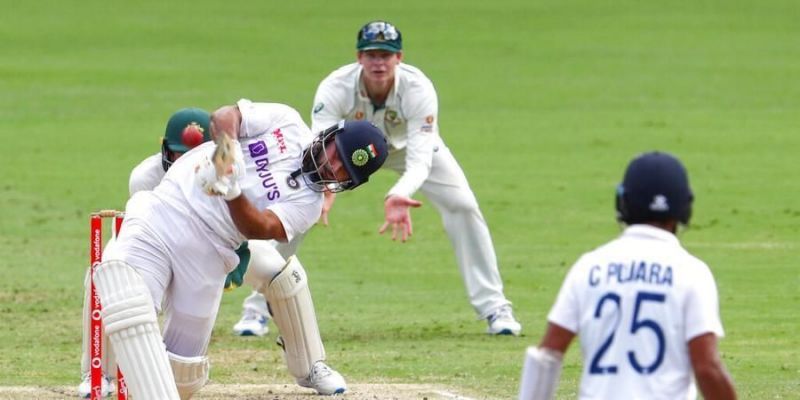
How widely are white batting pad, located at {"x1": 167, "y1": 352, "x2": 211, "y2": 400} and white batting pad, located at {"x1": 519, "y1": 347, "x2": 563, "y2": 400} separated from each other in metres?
2.84

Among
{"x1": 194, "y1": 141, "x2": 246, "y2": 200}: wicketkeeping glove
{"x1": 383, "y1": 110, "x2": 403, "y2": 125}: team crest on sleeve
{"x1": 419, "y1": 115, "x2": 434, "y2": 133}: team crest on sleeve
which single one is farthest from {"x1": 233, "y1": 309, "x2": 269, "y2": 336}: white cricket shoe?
{"x1": 194, "y1": 141, "x2": 246, "y2": 200}: wicketkeeping glove

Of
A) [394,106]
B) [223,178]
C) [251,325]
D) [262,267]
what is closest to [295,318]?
[262,267]

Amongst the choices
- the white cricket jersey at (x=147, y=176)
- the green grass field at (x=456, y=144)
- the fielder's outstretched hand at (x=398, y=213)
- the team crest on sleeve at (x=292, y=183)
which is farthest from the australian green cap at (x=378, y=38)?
the team crest on sleeve at (x=292, y=183)

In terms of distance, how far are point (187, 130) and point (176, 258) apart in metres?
1.09

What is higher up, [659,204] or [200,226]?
[659,204]

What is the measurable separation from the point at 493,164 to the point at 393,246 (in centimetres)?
633

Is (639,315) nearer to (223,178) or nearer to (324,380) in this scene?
(223,178)

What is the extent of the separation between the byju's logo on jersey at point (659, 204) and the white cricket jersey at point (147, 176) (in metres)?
4.03

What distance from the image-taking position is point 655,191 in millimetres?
5219

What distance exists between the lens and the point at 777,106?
95.9 feet

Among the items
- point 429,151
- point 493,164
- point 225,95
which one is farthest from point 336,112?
point 225,95

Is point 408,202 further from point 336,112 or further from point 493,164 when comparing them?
point 493,164

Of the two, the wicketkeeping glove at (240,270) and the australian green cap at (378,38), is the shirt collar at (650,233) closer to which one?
the wicketkeeping glove at (240,270)

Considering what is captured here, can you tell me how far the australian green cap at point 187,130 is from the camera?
27.7ft
